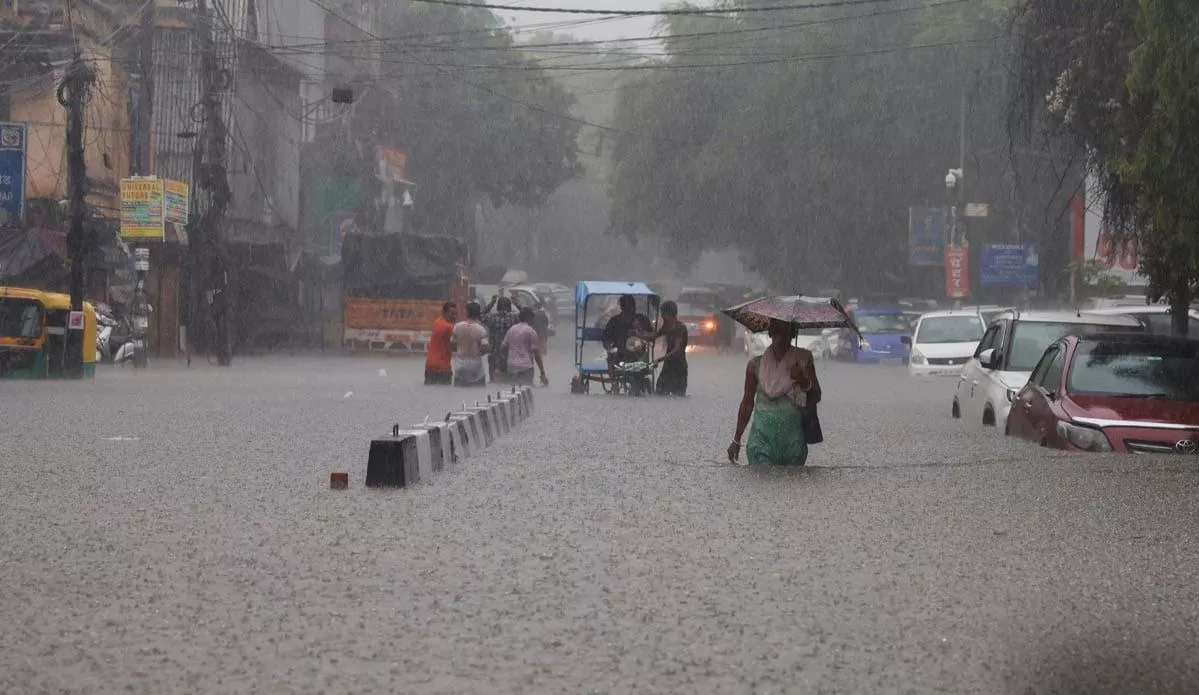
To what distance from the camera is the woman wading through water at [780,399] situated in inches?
579

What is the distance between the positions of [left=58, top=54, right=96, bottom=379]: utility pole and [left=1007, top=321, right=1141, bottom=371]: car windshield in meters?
17.0

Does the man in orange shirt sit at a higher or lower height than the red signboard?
lower

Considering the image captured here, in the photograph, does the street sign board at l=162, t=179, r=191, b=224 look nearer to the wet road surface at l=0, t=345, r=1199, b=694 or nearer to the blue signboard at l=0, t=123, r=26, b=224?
the blue signboard at l=0, t=123, r=26, b=224

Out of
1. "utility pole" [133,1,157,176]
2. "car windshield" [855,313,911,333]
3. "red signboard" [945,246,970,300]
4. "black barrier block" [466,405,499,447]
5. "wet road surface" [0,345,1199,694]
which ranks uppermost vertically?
"utility pole" [133,1,157,176]

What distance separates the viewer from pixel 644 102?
61406 millimetres

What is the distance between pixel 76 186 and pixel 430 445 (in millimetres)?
18170

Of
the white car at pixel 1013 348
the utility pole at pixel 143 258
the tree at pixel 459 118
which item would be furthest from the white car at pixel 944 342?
the tree at pixel 459 118

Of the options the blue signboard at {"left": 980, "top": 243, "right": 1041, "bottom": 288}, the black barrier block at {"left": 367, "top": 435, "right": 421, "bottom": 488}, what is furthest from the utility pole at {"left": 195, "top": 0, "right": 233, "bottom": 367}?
the blue signboard at {"left": 980, "top": 243, "right": 1041, "bottom": 288}

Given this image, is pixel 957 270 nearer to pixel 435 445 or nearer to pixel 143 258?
pixel 143 258

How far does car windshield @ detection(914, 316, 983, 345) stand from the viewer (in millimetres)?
35719

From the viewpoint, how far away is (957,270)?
52.3 metres

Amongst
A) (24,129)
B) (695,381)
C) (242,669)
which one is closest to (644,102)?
(695,381)

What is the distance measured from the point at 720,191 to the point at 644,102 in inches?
190

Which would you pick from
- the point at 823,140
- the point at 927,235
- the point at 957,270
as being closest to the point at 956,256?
the point at 957,270
